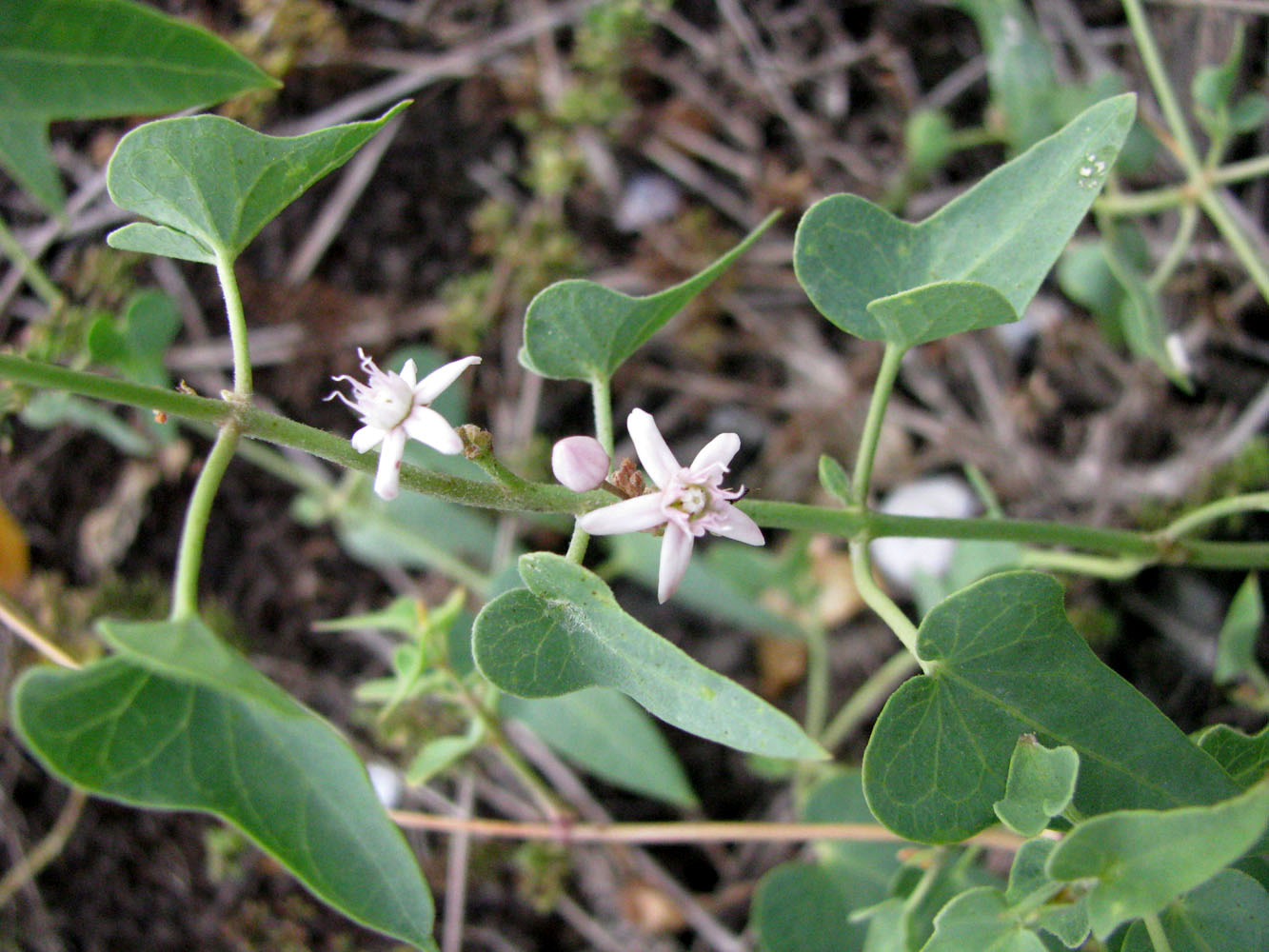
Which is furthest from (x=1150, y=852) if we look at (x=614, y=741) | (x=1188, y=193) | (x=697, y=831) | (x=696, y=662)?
(x=1188, y=193)

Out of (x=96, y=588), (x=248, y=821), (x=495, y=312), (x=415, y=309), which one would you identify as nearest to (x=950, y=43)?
(x=495, y=312)

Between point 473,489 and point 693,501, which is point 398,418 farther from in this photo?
point 693,501

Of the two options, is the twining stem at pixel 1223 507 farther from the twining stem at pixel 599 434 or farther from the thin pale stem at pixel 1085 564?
the twining stem at pixel 599 434

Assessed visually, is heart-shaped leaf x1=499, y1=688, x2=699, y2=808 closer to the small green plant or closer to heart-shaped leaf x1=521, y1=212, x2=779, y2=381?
the small green plant

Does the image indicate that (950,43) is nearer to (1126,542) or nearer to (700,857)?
(1126,542)

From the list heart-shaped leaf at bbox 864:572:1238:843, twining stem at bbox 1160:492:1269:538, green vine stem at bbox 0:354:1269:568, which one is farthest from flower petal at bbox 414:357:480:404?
twining stem at bbox 1160:492:1269:538

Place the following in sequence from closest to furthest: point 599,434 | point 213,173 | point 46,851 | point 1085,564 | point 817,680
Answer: point 213,173
point 599,434
point 1085,564
point 817,680
point 46,851

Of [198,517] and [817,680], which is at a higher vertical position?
[198,517]
